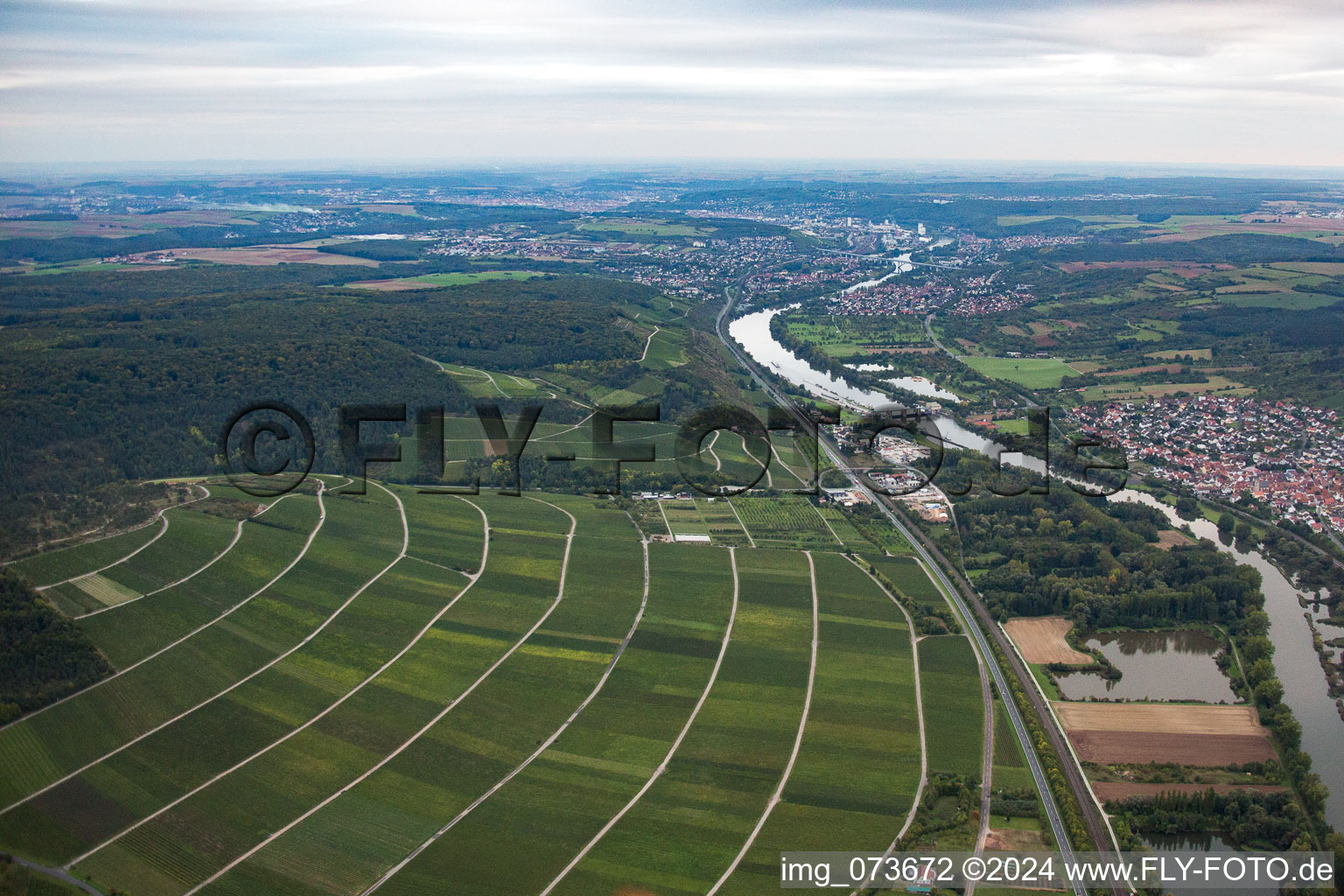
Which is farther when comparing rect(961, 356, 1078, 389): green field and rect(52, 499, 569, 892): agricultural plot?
rect(961, 356, 1078, 389): green field

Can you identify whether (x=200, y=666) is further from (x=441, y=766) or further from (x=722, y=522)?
(x=722, y=522)

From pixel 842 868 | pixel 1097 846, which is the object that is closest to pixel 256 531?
pixel 842 868

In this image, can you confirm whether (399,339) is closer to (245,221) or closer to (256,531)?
(256,531)

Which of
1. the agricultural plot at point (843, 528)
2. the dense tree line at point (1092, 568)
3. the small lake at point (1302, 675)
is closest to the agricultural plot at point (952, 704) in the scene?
the dense tree line at point (1092, 568)

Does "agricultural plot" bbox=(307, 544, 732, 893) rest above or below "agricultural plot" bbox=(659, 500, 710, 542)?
below

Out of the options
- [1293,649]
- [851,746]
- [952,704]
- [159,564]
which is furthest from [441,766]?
[1293,649]

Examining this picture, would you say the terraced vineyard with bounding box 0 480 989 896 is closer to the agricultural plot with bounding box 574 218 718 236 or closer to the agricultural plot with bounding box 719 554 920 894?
the agricultural plot with bounding box 719 554 920 894

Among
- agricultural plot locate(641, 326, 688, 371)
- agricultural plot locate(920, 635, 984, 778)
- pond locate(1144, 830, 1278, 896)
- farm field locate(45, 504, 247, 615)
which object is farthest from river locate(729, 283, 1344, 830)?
farm field locate(45, 504, 247, 615)
